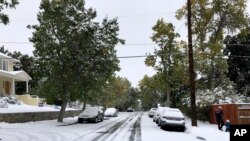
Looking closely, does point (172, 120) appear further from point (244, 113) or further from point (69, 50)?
point (69, 50)

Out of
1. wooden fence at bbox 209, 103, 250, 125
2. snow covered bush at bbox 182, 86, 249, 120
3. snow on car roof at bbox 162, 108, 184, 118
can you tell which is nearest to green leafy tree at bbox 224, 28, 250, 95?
snow covered bush at bbox 182, 86, 249, 120

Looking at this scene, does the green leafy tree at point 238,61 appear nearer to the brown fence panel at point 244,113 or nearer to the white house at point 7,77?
the white house at point 7,77

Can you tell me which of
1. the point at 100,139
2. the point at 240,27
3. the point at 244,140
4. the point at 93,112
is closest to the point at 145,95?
the point at 240,27

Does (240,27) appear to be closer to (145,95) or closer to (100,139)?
(100,139)

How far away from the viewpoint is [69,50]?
39.9 m

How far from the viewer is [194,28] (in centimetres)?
5194

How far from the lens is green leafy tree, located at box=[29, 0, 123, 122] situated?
40.0 m

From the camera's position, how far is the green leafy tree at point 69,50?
40.0 meters

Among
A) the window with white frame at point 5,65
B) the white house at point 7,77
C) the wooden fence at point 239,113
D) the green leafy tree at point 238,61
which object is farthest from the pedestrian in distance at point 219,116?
the green leafy tree at point 238,61

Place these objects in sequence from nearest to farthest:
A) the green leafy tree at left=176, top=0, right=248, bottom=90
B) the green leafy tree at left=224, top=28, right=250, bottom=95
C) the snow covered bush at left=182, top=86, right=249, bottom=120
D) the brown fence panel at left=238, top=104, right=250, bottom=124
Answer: the brown fence panel at left=238, top=104, right=250, bottom=124 → the snow covered bush at left=182, top=86, right=249, bottom=120 → the green leafy tree at left=176, top=0, right=248, bottom=90 → the green leafy tree at left=224, top=28, right=250, bottom=95

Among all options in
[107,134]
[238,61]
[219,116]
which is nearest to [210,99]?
[219,116]

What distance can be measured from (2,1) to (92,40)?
21.1 meters

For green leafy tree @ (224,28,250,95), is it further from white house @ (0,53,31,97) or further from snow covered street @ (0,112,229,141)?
snow covered street @ (0,112,229,141)

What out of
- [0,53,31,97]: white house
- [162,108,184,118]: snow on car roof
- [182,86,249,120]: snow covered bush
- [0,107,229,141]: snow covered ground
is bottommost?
[0,107,229,141]: snow covered ground
